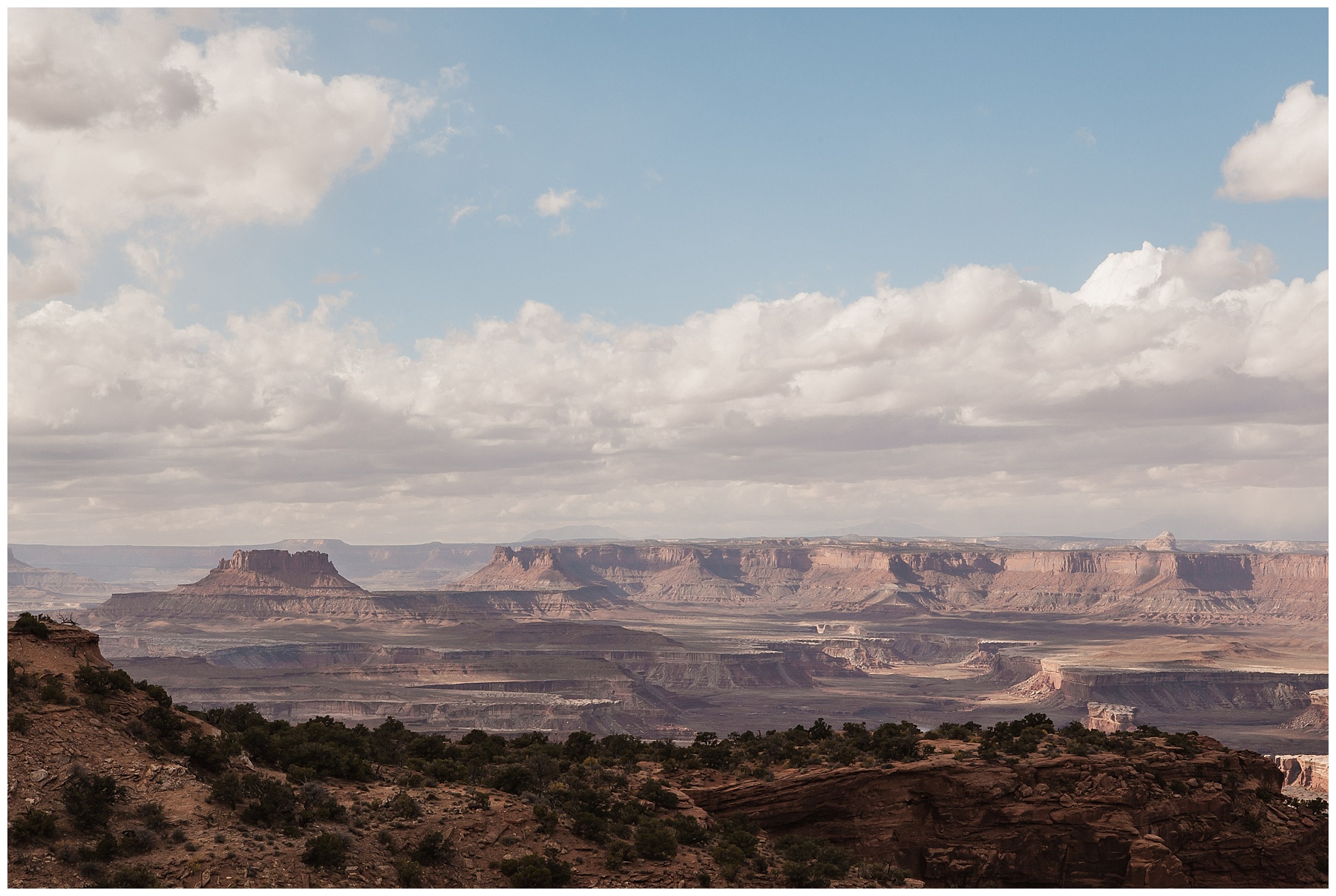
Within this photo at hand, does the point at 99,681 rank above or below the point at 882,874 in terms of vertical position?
above

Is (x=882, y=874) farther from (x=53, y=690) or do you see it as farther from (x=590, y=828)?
(x=53, y=690)

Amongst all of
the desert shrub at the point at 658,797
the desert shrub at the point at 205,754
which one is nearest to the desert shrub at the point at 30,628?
the desert shrub at the point at 205,754

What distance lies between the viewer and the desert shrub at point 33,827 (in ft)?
107

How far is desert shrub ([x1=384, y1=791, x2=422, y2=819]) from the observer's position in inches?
1574

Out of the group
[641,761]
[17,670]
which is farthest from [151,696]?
[641,761]

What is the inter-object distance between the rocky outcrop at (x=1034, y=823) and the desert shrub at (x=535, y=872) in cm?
1420

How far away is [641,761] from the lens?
60.7 meters

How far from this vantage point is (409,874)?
116 ft

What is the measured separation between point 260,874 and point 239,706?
63.6 feet

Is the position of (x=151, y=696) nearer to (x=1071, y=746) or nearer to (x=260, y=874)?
(x=260, y=874)

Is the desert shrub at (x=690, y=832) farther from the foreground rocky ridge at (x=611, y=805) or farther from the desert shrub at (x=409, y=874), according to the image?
the desert shrub at (x=409, y=874)

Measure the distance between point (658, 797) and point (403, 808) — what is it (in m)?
12.3

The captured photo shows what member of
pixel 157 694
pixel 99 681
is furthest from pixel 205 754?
pixel 157 694

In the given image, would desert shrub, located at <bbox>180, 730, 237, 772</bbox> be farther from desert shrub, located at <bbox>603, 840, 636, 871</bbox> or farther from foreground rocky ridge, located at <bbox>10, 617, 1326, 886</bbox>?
desert shrub, located at <bbox>603, 840, 636, 871</bbox>
